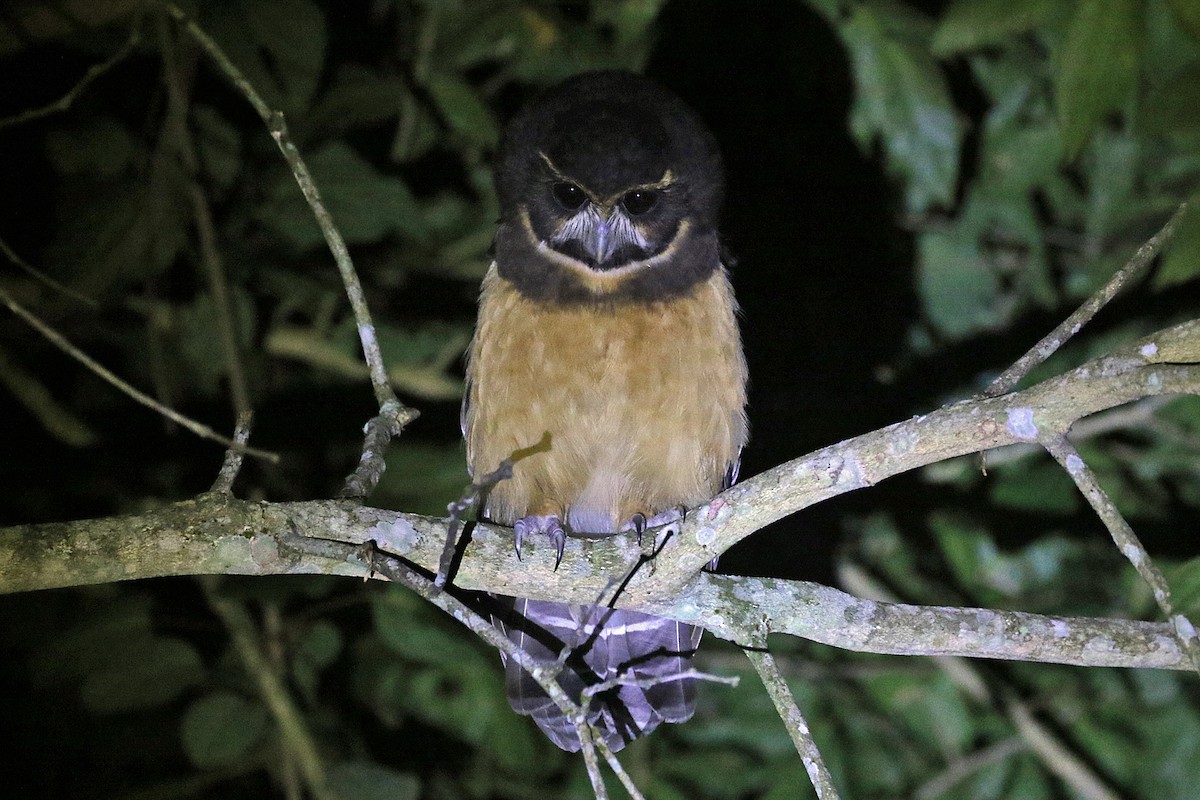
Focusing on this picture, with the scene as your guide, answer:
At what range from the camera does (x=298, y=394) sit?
17.8ft

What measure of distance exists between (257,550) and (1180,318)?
496cm

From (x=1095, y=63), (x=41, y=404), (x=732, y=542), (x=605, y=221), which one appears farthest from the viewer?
(x=41, y=404)

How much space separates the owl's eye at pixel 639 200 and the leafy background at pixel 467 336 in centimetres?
70

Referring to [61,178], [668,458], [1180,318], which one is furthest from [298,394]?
[1180,318]

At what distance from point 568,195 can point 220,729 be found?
2725 mm

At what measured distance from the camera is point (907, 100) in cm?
475

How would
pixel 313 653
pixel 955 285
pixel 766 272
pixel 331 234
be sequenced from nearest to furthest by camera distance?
1. pixel 331 234
2. pixel 313 653
3. pixel 766 272
4. pixel 955 285

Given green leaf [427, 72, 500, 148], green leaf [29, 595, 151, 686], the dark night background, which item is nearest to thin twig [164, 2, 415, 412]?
green leaf [427, 72, 500, 148]

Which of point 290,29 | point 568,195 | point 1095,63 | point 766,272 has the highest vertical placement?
point 766,272

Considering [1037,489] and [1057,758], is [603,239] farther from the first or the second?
[1057,758]

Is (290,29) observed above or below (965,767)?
above

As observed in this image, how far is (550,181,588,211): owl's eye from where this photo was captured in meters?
3.91

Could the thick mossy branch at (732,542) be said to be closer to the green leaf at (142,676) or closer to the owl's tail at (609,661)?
the owl's tail at (609,661)

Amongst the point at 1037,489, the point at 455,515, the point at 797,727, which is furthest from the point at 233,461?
the point at 1037,489
